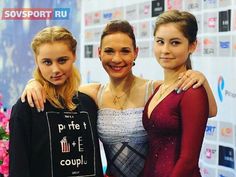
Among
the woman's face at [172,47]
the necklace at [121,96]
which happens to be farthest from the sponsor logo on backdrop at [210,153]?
the woman's face at [172,47]

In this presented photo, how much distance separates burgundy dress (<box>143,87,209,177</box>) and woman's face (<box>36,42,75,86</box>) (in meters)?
0.37

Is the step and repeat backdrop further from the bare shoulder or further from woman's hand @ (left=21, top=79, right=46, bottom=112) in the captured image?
woman's hand @ (left=21, top=79, right=46, bottom=112)

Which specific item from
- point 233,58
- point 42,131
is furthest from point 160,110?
point 233,58

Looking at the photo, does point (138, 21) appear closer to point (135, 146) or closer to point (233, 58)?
point (233, 58)

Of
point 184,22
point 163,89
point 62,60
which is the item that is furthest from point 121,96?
point 184,22

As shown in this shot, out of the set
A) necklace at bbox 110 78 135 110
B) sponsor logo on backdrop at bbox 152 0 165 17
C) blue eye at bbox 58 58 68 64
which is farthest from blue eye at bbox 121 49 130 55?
sponsor logo on backdrop at bbox 152 0 165 17

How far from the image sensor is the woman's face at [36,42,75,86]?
1722 millimetres

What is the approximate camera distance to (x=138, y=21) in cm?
341

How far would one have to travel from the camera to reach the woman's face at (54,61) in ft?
5.65

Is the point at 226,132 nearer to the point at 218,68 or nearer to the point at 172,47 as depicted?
the point at 218,68

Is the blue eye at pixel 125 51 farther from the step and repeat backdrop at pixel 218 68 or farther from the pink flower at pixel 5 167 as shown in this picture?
the step and repeat backdrop at pixel 218 68

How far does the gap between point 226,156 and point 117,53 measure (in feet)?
3.70

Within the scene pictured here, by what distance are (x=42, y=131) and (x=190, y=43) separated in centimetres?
64

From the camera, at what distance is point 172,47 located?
1692 mm
